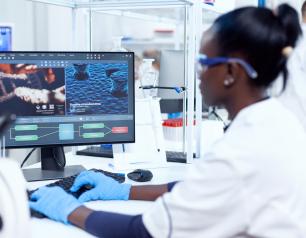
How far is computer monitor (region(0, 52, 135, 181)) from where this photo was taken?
1511mm

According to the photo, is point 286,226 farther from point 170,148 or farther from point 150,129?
point 170,148

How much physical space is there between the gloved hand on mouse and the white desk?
0.02 m

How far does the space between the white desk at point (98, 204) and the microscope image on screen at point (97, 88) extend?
247 mm

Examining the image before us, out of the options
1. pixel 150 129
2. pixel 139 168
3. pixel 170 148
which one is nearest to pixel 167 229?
pixel 139 168

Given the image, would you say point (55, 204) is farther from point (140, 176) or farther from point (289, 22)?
point (289, 22)

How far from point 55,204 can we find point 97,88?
57cm

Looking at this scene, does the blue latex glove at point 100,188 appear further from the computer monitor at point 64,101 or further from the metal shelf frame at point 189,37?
the metal shelf frame at point 189,37

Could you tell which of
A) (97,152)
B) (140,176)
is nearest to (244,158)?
(140,176)

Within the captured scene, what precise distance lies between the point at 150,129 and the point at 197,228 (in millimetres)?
954

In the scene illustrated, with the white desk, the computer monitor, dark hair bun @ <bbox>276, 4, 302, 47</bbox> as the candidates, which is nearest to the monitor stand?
the computer monitor

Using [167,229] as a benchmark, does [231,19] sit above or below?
above

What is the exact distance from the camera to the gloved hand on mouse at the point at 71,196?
1126 millimetres

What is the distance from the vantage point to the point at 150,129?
1804 millimetres

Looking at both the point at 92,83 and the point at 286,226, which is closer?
the point at 286,226
